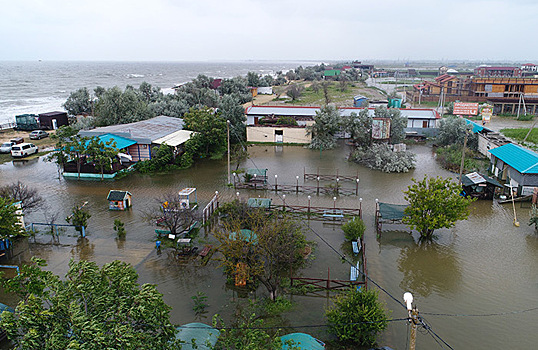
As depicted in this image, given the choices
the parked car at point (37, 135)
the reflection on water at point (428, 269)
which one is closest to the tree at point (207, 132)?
the parked car at point (37, 135)

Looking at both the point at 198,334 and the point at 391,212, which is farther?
the point at 391,212

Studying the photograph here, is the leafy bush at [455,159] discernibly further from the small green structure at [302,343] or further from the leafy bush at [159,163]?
the small green structure at [302,343]

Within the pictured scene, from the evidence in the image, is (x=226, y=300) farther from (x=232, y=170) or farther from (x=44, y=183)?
(x=44, y=183)

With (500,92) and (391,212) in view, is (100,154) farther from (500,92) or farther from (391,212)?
(500,92)

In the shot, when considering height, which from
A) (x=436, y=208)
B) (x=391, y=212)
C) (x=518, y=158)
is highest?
(x=518, y=158)

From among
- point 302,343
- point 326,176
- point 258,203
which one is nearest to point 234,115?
point 326,176

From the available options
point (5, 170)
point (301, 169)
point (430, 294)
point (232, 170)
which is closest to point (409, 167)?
point (301, 169)
